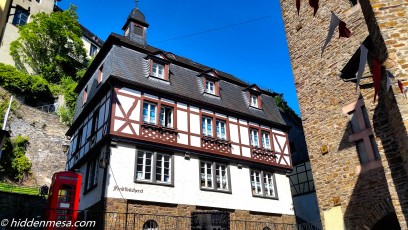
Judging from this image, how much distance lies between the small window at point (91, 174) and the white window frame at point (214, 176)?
16.5 feet

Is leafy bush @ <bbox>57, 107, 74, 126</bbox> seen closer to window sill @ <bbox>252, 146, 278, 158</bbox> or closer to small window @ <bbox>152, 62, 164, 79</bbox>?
small window @ <bbox>152, 62, 164, 79</bbox>

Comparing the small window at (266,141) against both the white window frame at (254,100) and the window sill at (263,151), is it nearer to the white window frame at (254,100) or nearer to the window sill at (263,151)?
the window sill at (263,151)

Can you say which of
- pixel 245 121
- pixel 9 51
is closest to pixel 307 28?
pixel 245 121

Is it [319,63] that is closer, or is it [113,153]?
[319,63]

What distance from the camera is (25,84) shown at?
31.2m

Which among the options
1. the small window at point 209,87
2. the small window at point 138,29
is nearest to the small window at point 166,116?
the small window at point 209,87

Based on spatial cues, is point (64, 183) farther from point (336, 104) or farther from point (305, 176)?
point (305, 176)

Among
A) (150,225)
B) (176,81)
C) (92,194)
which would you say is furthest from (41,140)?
(150,225)

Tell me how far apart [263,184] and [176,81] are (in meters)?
7.60

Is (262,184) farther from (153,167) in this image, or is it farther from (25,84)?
(25,84)

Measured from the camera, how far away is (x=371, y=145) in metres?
10.3

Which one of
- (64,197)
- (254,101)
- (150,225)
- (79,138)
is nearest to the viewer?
(150,225)

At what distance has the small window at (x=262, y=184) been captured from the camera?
18672 millimetres

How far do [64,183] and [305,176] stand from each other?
16.2 meters
